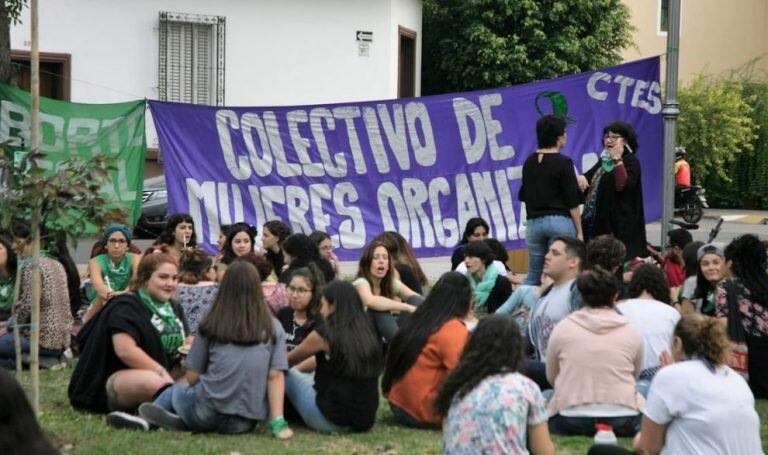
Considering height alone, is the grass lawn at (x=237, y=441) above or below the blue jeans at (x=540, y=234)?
below

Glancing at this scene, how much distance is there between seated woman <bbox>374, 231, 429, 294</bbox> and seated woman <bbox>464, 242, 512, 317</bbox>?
0.45 meters

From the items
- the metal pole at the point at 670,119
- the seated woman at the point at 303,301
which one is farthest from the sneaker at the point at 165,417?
the metal pole at the point at 670,119

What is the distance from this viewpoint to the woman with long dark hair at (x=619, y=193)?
11.0 meters

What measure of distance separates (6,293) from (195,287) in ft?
5.24

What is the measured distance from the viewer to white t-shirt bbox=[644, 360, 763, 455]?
623 cm

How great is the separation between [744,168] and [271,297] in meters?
30.2

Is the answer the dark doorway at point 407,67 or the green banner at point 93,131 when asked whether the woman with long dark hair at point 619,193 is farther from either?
the dark doorway at point 407,67

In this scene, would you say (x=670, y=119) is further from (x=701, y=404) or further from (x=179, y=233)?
(x=701, y=404)

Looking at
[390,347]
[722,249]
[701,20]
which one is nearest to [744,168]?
[701,20]

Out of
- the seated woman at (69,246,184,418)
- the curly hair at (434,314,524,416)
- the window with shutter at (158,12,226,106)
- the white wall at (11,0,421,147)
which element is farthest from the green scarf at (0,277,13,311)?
the window with shutter at (158,12,226,106)

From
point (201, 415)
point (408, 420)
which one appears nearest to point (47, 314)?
point (201, 415)

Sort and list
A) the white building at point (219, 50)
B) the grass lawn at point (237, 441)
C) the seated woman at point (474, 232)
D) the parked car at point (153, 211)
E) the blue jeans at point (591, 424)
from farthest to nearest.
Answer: the white building at point (219, 50)
the parked car at point (153, 211)
the seated woman at point (474, 232)
the blue jeans at point (591, 424)
the grass lawn at point (237, 441)

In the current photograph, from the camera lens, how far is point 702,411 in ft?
20.5

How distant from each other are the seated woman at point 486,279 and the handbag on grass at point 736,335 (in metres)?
2.18
